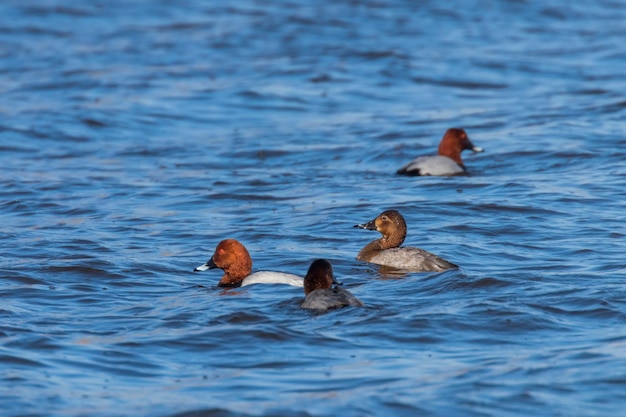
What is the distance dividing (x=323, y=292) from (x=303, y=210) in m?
5.19

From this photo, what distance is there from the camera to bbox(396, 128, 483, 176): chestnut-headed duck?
16469 mm

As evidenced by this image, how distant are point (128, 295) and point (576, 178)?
7.93m

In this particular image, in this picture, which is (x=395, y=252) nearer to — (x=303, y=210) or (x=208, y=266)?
(x=208, y=266)

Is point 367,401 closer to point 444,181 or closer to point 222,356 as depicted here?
point 222,356

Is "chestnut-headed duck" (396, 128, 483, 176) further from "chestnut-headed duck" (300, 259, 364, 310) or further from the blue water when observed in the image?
"chestnut-headed duck" (300, 259, 364, 310)

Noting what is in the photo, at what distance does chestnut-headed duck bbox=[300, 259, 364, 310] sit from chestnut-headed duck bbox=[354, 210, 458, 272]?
1446mm

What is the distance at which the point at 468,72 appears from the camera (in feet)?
85.4

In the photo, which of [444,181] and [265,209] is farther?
[444,181]

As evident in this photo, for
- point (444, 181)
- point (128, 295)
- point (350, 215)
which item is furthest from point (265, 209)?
point (128, 295)

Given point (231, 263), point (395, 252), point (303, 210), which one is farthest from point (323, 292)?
point (303, 210)

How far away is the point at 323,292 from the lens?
9234 millimetres

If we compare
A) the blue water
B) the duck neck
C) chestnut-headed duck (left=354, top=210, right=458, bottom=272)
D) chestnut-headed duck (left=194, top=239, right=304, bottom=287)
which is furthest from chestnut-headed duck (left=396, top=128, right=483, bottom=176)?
the duck neck

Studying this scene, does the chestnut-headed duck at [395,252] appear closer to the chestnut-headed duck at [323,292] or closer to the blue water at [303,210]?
the blue water at [303,210]

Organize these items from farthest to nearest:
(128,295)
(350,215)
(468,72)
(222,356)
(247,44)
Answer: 1. (247,44)
2. (468,72)
3. (350,215)
4. (128,295)
5. (222,356)
